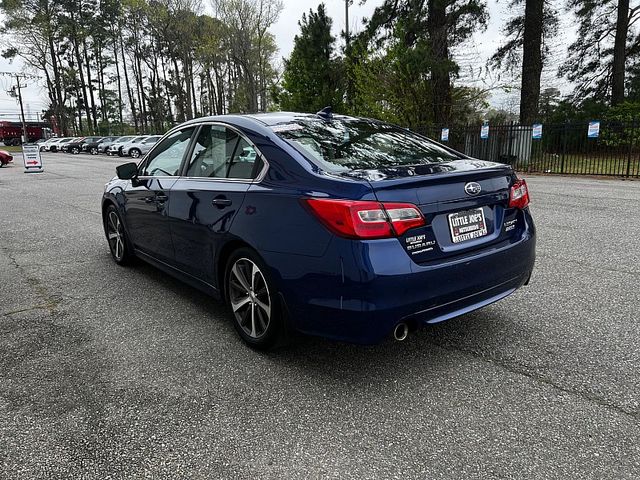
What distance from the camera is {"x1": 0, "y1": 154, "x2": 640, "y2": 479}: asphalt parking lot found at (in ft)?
7.10

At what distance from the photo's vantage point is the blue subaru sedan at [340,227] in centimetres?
254

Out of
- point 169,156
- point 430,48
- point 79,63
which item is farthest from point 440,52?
point 79,63

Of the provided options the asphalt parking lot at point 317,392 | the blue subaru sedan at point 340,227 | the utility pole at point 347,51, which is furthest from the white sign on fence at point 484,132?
the blue subaru sedan at point 340,227

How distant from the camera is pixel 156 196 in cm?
422

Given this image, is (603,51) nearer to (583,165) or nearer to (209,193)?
(583,165)

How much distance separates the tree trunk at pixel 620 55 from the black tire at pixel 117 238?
27.8m

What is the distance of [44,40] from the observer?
57250 mm

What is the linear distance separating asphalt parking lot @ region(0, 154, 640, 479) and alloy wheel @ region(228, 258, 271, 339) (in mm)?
171

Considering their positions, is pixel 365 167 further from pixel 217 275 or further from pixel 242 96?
pixel 242 96

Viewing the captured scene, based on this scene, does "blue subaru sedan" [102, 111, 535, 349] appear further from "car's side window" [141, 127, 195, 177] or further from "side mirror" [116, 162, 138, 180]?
"side mirror" [116, 162, 138, 180]

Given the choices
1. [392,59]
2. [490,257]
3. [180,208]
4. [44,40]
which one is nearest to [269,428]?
[490,257]

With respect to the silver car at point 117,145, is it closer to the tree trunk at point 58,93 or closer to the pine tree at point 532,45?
the tree trunk at point 58,93

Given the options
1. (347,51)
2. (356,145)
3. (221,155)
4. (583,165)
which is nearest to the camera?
(356,145)

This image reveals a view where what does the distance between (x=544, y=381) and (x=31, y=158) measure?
24427 mm
